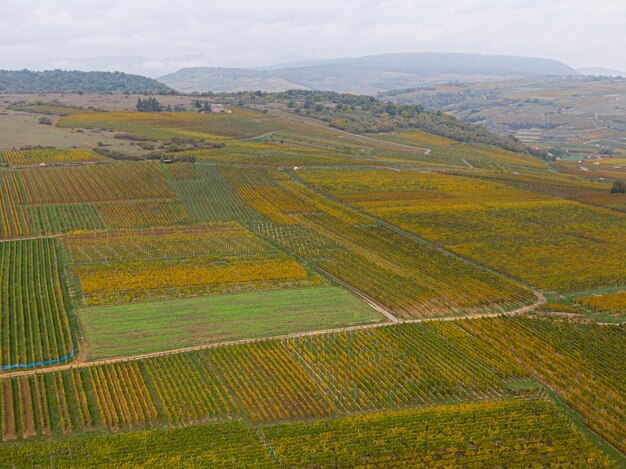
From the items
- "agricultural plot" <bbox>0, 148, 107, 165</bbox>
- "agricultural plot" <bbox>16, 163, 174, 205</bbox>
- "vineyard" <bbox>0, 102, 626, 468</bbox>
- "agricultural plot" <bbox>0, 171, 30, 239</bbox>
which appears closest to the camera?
"vineyard" <bbox>0, 102, 626, 468</bbox>

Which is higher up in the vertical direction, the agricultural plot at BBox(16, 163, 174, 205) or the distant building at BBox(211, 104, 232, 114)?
the distant building at BBox(211, 104, 232, 114)

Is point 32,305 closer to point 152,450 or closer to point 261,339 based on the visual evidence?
point 261,339

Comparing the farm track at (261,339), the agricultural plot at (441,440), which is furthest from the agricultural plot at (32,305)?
the agricultural plot at (441,440)

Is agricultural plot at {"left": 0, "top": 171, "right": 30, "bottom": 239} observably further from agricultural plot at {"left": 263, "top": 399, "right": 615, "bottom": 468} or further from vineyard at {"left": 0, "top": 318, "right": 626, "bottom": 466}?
agricultural plot at {"left": 263, "top": 399, "right": 615, "bottom": 468}

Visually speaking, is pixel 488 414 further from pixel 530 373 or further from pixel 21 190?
pixel 21 190

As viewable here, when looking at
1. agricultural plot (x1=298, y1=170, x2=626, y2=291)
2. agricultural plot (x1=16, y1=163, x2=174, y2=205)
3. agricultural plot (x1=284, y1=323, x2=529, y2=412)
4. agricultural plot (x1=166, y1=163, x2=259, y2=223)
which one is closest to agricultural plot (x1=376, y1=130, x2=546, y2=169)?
agricultural plot (x1=298, y1=170, x2=626, y2=291)

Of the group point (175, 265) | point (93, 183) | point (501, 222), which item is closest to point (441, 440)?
point (175, 265)
